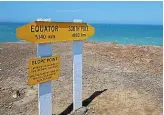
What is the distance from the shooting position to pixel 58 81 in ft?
38.8

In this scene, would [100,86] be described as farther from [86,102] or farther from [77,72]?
[77,72]

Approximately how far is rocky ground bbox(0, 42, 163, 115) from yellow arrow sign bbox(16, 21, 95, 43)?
2147 mm

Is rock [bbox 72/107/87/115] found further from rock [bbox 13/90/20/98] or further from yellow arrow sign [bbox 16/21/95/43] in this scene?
rock [bbox 13/90/20/98]

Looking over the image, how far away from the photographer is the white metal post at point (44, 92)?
740cm

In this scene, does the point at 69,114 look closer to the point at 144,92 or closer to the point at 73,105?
the point at 73,105

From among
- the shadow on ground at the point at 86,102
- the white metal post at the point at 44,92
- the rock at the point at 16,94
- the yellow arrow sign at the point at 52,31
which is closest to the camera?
the yellow arrow sign at the point at 52,31

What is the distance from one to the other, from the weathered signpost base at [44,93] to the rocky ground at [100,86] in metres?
1.17

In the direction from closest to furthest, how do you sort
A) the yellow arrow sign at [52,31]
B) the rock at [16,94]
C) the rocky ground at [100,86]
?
the yellow arrow sign at [52,31]
the rocky ground at [100,86]
the rock at [16,94]

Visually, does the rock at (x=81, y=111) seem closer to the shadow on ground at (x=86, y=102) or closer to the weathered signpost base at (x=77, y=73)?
the weathered signpost base at (x=77, y=73)

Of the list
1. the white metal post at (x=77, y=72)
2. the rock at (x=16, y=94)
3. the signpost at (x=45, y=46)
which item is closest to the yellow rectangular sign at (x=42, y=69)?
the signpost at (x=45, y=46)

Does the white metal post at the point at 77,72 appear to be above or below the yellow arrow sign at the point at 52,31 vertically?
below

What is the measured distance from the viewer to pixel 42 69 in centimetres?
748

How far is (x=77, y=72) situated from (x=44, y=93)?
1.50m

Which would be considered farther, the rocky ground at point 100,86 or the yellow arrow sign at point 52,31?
the rocky ground at point 100,86
